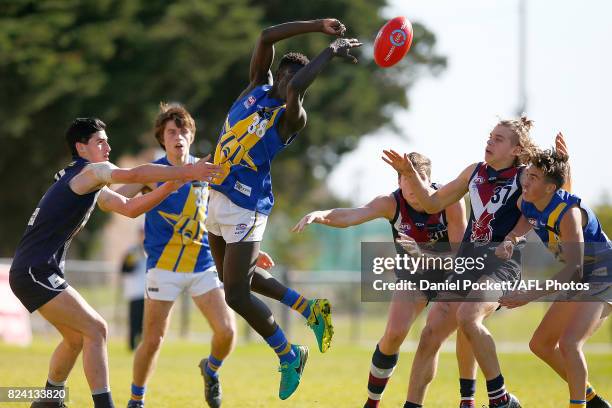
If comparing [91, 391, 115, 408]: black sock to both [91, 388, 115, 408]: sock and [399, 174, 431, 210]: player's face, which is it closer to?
[91, 388, 115, 408]: sock

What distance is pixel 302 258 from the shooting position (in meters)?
39.9

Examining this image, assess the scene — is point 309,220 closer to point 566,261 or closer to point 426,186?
point 426,186

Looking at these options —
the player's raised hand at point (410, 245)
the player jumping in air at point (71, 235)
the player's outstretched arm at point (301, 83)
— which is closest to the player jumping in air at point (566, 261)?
the player's raised hand at point (410, 245)

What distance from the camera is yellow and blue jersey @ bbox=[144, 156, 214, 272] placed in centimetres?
879

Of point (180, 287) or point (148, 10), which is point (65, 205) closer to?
point (180, 287)

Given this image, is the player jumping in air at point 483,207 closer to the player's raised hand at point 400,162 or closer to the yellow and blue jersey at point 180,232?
the player's raised hand at point 400,162

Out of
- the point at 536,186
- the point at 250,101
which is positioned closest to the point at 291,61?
the point at 250,101

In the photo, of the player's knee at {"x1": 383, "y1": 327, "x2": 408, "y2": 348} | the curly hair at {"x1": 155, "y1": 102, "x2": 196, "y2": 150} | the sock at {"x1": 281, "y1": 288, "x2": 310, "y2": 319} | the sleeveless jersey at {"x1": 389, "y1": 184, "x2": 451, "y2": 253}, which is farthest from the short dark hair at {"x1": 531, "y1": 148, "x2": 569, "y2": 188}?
the curly hair at {"x1": 155, "y1": 102, "x2": 196, "y2": 150}

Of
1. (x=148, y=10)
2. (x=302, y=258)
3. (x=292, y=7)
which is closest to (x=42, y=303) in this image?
(x=148, y=10)

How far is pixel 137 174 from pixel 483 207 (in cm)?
269

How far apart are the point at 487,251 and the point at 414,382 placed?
119cm

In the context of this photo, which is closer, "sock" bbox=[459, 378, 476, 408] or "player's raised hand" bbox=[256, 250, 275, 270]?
"sock" bbox=[459, 378, 476, 408]

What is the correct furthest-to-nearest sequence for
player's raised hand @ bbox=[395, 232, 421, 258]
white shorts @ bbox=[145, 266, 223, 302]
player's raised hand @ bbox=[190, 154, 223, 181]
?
white shorts @ bbox=[145, 266, 223, 302]
player's raised hand @ bbox=[395, 232, 421, 258]
player's raised hand @ bbox=[190, 154, 223, 181]

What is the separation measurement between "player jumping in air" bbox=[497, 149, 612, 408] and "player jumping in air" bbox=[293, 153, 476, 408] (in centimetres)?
62
